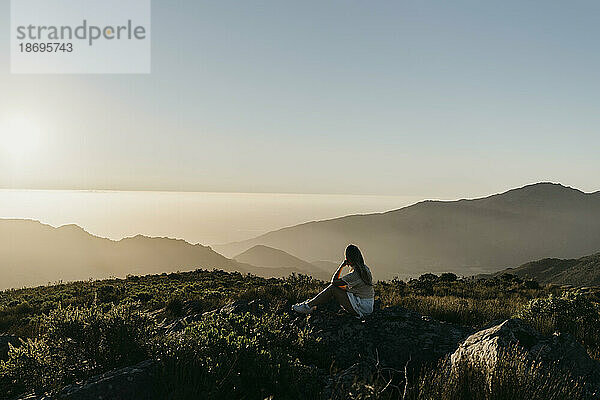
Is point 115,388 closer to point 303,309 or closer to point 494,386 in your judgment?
point 494,386

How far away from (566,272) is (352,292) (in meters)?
70.5

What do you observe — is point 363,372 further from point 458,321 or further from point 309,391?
point 458,321

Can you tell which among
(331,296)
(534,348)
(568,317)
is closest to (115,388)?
(331,296)

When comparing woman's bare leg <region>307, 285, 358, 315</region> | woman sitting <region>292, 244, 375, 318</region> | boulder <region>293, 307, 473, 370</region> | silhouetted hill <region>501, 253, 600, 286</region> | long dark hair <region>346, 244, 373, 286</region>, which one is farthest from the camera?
silhouetted hill <region>501, 253, 600, 286</region>

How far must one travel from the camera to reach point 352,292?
26.4 feet

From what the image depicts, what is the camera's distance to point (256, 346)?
5.31 m

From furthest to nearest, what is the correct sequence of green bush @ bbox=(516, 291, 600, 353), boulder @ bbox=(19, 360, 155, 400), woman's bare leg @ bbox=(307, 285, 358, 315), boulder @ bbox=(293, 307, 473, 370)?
green bush @ bbox=(516, 291, 600, 353), woman's bare leg @ bbox=(307, 285, 358, 315), boulder @ bbox=(293, 307, 473, 370), boulder @ bbox=(19, 360, 155, 400)

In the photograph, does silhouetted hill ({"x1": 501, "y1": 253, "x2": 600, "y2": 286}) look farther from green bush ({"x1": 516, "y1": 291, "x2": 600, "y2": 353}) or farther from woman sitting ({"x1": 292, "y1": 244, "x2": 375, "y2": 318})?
woman sitting ({"x1": 292, "y1": 244, "x2": 375, "y2": 318})

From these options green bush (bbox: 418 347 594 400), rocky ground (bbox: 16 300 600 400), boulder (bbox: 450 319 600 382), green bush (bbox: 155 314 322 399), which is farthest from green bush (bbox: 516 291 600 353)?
green bush (bbox: 155 314 322 399)

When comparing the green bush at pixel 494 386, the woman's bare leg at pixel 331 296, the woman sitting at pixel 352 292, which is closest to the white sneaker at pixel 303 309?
the woman sitting at pixel 352 292

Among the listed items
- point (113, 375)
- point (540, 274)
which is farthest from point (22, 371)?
point (540, 274)

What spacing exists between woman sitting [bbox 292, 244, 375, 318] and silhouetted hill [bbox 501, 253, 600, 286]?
5027cm

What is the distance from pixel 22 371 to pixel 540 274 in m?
83.6

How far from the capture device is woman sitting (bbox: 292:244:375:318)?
25.8 feet
